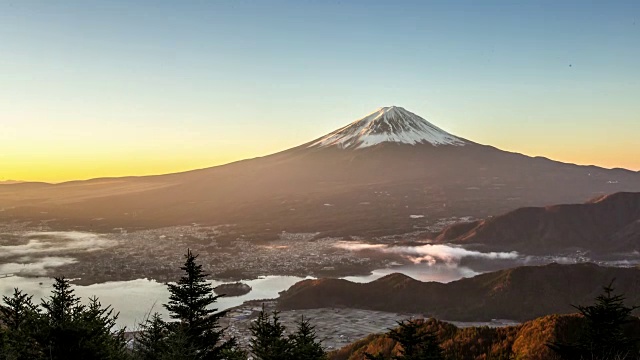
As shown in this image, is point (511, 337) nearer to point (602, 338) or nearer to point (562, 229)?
point (602, 338)

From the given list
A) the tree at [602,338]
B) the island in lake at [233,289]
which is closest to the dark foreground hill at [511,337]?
the tree at [602,338]

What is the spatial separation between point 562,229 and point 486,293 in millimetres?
91591

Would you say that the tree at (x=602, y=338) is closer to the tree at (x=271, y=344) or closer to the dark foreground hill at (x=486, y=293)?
the tree at (x=271, y=344)

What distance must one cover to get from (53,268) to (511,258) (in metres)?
152

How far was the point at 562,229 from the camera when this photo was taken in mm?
169875

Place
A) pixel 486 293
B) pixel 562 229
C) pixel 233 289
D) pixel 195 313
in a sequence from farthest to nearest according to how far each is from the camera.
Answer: pixel 562 229 → pixel 233 289 → pixel 486 293 → pixel 195 313

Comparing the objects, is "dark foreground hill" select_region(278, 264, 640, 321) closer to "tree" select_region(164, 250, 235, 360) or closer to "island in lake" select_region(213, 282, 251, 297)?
"island in lake" select_region(213, 282, 251, 297)

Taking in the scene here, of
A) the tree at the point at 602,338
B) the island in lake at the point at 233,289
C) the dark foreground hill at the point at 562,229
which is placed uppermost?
the tree at the point at 602,338

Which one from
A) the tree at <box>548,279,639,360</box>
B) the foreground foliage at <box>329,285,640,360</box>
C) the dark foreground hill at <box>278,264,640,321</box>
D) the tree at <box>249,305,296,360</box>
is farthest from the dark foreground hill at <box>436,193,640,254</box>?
the tree at <box>249,305,296,360</box>

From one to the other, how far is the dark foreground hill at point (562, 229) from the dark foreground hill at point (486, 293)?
65963 millimetres

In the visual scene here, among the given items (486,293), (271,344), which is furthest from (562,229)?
(271,344)

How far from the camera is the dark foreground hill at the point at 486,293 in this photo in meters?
90.0

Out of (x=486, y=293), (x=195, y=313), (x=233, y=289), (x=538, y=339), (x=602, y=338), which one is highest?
(x=195, y=313)

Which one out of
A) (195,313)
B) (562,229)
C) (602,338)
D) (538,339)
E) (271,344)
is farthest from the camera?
(562,229)
